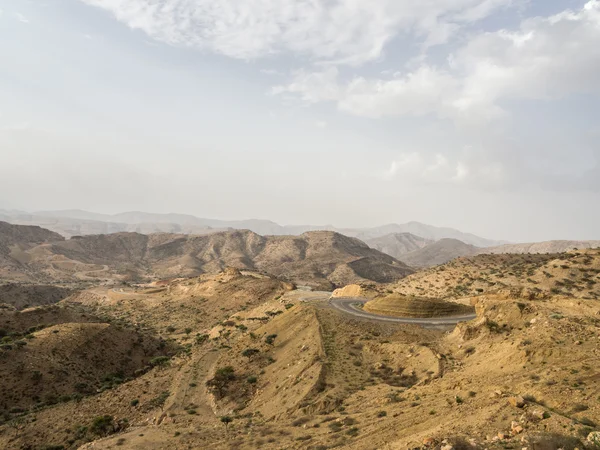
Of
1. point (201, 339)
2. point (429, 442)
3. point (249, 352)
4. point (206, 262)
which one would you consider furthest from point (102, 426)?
point (206, 262)

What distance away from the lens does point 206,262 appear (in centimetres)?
18075

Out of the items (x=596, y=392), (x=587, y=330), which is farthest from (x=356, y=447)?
(x=587, y=330)

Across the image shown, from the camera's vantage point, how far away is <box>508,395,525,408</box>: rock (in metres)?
14.0

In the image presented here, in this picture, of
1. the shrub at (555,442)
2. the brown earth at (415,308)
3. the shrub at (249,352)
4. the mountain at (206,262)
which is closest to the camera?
the shrub at (555,442)

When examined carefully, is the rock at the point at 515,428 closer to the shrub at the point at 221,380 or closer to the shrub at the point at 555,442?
the shrub at the point at 555,442

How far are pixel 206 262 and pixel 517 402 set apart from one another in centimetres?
17651

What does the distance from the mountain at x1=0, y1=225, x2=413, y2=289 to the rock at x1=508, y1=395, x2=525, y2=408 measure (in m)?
99.4

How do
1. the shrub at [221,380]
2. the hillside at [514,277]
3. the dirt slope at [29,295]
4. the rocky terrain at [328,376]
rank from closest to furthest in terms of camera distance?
the rocky terrain at [328,376]
the shrub at [221,380]
the hillside at [514,277]
the dirt slope at [29,295]

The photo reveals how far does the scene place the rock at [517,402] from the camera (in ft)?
45.9

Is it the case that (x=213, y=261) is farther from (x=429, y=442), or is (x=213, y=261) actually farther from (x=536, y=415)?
(x=536, y=415)

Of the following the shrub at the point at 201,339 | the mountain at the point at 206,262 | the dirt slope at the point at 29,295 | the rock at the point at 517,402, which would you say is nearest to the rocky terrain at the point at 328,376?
the rock at the point at 517,402

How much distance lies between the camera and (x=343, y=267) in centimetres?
15238

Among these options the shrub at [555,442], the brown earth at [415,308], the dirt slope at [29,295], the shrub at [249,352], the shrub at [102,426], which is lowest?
the dirt slope at [29,295]

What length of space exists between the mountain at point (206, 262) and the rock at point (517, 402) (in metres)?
99.4
